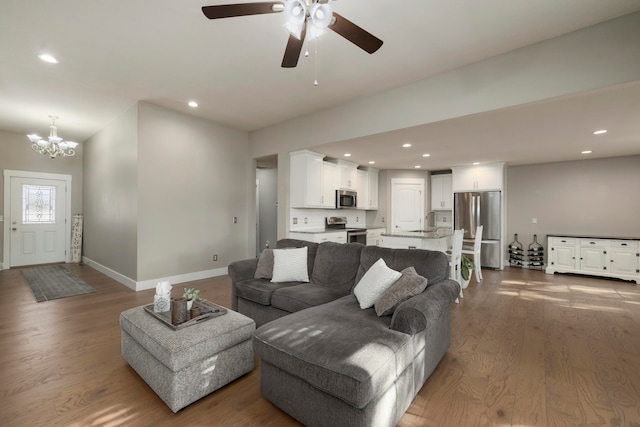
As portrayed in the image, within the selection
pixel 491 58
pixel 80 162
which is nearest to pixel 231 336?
pixel 491 58

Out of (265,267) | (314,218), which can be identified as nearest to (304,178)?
(314,218)

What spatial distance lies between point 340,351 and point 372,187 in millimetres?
6352

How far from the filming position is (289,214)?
5.44m

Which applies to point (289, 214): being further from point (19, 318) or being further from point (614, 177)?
point (614, 177)

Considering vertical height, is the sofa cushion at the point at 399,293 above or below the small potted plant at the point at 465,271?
above

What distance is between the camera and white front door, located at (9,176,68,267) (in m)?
6.22

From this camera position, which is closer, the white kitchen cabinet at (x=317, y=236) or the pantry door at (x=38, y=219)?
the white kitchen cabinet at (x=317, y=236)

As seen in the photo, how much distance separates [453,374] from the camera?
224 cm

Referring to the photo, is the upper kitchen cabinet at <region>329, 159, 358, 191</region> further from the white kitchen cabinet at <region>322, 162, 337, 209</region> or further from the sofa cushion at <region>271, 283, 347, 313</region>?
the sofa cushion at <region>271, 283, 347, 313</region>

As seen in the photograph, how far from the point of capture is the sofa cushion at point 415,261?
8.13 feet

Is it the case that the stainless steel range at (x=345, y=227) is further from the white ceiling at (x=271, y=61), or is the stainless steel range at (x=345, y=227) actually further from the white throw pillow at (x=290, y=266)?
the white throw pillow at (x=290, y=266)

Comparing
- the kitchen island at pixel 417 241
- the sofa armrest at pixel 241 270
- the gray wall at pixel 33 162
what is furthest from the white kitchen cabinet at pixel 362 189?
the gray wall at pixel 33 162

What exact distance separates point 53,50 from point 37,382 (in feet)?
10.5

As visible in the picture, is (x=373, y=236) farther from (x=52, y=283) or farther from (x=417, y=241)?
(x=52, y=283)
